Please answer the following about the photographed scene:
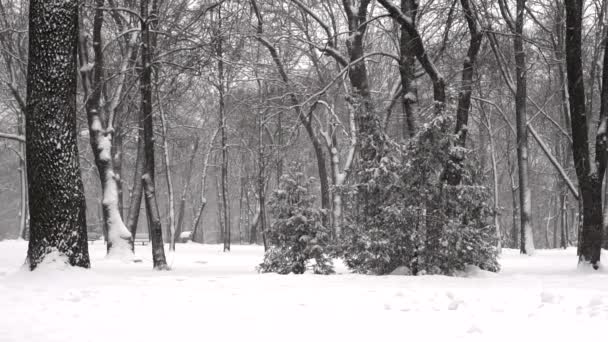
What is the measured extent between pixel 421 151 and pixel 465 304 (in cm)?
446

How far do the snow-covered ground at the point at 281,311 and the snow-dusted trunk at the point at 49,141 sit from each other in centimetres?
47

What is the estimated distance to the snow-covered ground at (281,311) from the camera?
489 cm

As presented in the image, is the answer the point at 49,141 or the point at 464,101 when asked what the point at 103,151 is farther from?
the point at 464,101

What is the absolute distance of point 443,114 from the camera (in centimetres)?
1026

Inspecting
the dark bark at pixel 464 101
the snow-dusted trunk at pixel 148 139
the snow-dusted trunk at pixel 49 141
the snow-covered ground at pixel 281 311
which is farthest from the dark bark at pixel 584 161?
the snow-dusted trunk at pixel 49 141

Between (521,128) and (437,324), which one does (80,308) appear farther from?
(521,128)

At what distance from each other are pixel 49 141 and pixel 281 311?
4.80 meters

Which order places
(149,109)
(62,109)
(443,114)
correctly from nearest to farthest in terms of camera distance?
(62,109) < (443,114) < (149,109)

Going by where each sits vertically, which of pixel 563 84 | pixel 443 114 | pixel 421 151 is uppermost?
pixel 563 84

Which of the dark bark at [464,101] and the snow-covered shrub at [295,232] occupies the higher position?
the dark bark at [464,101]

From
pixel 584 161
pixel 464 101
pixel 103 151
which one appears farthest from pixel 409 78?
pixel 103 151

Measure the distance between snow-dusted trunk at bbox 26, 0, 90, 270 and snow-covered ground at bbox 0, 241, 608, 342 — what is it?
1.53ft

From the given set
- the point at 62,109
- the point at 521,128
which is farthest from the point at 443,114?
the point at 521,128

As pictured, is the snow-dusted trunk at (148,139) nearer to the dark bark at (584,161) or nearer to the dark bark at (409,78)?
the dark bark at (409,78)
